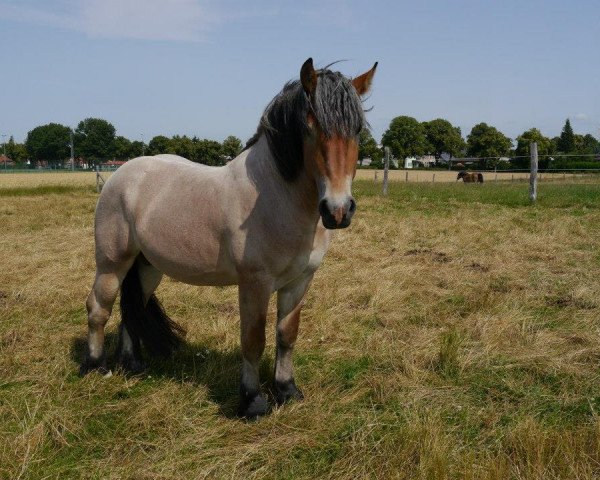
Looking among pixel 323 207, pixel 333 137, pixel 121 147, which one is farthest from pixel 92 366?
pixel 121 147

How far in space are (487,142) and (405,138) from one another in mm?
10904

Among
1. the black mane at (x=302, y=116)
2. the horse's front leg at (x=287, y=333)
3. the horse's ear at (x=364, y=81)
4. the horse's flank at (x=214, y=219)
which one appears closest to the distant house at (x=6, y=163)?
the horse's flank at (x=214, y=219)

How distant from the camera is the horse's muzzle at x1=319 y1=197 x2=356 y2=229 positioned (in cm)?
231

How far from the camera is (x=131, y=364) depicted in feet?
12.3

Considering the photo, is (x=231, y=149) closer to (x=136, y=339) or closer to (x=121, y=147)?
(x=136, y=339)

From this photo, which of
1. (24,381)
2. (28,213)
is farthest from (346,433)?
(28,213)

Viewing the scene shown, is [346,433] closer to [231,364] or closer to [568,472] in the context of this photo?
[568,472]

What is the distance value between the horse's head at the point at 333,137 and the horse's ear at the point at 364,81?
0.16 metres

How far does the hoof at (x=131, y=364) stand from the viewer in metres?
3.74

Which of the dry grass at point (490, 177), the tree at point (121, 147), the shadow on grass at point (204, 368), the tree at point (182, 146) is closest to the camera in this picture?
the shadow on grass at point (204, 368)

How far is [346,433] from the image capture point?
2717 millimetres

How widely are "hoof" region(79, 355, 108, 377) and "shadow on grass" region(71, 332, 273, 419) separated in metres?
0.11

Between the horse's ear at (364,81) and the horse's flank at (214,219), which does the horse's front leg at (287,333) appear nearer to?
the horse's flank at (214,219)

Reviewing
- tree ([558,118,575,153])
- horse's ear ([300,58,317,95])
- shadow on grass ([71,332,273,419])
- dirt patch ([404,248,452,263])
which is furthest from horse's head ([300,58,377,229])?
tree ([558,118,575,153])
